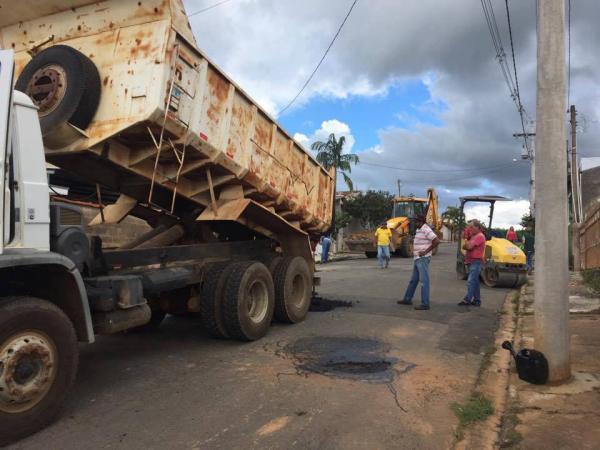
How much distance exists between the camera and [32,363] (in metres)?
3.66

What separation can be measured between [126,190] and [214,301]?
68.1 inches

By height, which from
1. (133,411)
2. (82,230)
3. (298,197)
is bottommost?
(133,411)

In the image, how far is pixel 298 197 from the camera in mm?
8102

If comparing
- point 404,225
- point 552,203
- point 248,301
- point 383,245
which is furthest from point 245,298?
point 404,225

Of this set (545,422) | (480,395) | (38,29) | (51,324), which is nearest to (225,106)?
(38,29)

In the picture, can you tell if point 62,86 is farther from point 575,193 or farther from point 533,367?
point 575,193

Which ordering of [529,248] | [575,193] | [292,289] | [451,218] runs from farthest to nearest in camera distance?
[451,218] < [575,193] < [529,248] < [292,289]

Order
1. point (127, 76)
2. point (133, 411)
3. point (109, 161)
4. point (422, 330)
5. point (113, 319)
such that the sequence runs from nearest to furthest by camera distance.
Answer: point (133, 411) < point (113, 319) < point (127, 76) < point (109, 161) < point (422, 330)

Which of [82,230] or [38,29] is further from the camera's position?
[38,29]

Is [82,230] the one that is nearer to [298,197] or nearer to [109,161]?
[109,161]

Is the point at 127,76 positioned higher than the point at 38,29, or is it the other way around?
the point at 38,29

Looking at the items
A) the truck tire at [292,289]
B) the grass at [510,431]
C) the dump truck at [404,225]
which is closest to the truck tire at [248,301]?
the truck tire at [292,289]

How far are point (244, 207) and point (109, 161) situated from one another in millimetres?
1677

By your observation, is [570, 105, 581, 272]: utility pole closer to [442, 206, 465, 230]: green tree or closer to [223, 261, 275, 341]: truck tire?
[223, 261, 275, 341]: truck tire
